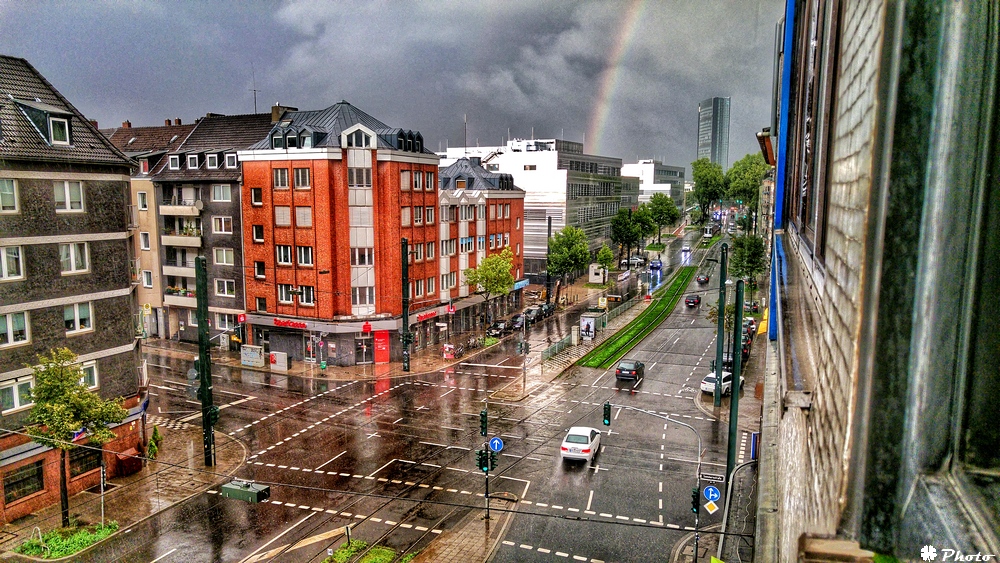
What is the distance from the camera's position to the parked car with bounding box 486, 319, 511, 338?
49.2 metres

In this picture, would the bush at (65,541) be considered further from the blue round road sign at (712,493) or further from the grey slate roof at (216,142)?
the grey slate roof at (216,142)

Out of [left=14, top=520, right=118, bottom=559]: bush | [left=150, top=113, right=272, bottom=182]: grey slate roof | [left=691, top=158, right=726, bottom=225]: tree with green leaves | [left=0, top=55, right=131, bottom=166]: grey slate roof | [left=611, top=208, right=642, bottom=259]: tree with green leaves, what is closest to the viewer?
[left=14, top=520, right=118, bottom=559]: bush

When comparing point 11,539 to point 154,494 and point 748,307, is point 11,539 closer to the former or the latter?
point 154,494

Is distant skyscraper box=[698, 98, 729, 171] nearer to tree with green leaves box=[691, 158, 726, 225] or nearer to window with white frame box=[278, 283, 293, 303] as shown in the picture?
tree with green leaves box=[691, 158, 726, 225]

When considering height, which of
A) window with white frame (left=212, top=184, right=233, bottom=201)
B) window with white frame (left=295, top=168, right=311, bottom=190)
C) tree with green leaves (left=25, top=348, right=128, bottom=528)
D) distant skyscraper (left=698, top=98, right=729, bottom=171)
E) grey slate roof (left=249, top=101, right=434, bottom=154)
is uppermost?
distant skyscraper (left=698, top=98, right=729, bottom=171)

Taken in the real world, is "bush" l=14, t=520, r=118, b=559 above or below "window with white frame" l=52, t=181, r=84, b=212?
below

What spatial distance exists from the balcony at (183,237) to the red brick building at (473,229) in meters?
17.0

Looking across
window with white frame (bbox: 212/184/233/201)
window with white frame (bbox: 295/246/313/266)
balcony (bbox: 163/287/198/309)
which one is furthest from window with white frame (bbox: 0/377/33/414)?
balcony (bbox: 163/287/198/309)

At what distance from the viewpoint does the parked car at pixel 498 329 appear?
161 ft

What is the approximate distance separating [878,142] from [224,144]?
162 ft

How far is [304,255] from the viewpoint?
1587 inches

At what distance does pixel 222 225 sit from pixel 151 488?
80.5 ft

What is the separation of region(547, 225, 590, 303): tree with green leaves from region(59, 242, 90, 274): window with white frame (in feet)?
144

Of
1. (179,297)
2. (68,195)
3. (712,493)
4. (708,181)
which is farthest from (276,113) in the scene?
(708,181)
